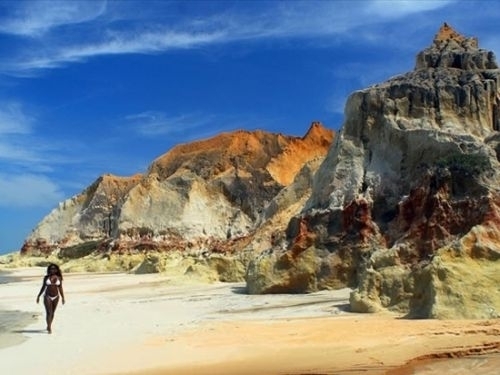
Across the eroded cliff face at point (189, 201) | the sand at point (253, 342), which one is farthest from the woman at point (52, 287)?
the eroded cliff face at point (189, 201)

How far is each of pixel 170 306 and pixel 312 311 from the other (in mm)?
4828

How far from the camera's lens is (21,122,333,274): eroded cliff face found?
57875 mm

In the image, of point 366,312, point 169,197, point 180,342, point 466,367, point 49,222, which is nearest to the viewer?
point 466,367

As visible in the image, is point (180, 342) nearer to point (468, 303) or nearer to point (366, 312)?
point (366, 312)

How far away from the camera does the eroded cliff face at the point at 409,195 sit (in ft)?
39.1

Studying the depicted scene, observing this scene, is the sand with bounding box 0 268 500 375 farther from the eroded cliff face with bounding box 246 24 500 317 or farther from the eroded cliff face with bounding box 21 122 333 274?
the eroded cliff face with bounding box 21 122 333 274

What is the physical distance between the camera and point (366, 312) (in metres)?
11.9

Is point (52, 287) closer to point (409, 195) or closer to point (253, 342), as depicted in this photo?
point (253, 342)

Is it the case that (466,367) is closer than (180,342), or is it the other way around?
(466,367)

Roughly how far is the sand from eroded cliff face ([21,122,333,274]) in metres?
34.6

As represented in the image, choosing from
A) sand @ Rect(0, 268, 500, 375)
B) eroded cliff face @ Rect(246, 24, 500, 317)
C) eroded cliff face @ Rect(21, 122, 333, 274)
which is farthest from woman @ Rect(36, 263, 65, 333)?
eroded cliff face @ Rect(21, 122, 333, 274)

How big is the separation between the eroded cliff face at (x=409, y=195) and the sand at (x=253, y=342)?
110cm

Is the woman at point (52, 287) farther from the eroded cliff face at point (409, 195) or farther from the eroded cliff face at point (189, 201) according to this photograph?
the eroded cliff face at point (189, 201)

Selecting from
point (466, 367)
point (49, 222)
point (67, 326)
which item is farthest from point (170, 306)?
point (49, 222)
